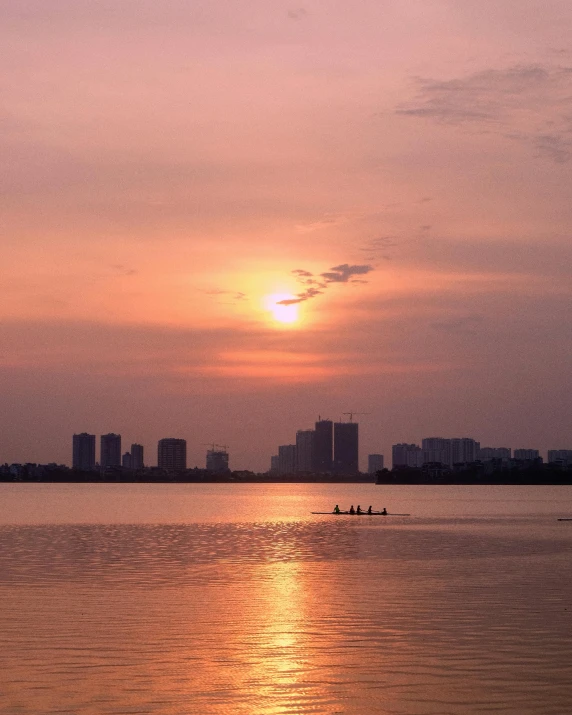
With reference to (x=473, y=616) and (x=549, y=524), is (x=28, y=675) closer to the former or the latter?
(x=473, y=616)

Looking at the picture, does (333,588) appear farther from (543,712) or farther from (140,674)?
(543,712)

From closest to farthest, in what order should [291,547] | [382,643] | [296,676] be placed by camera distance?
[296,676] < [382,643] < [291,547]

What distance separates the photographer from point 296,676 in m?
32.4

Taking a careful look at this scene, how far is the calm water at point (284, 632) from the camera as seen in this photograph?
98.4 feet

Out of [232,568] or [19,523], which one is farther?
[19,523]

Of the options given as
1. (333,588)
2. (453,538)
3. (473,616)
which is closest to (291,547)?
(453,538)

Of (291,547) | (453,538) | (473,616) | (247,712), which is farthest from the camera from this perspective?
(453,538)

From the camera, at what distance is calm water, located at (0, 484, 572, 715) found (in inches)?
1181

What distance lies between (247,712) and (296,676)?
4713 mm

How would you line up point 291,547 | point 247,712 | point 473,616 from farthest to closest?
Answer: point 291,547
point 473,616
point 247,712

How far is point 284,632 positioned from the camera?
41156mm

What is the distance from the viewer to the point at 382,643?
38.7m

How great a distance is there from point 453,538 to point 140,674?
7601cm

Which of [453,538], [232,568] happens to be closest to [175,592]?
[232,568]
